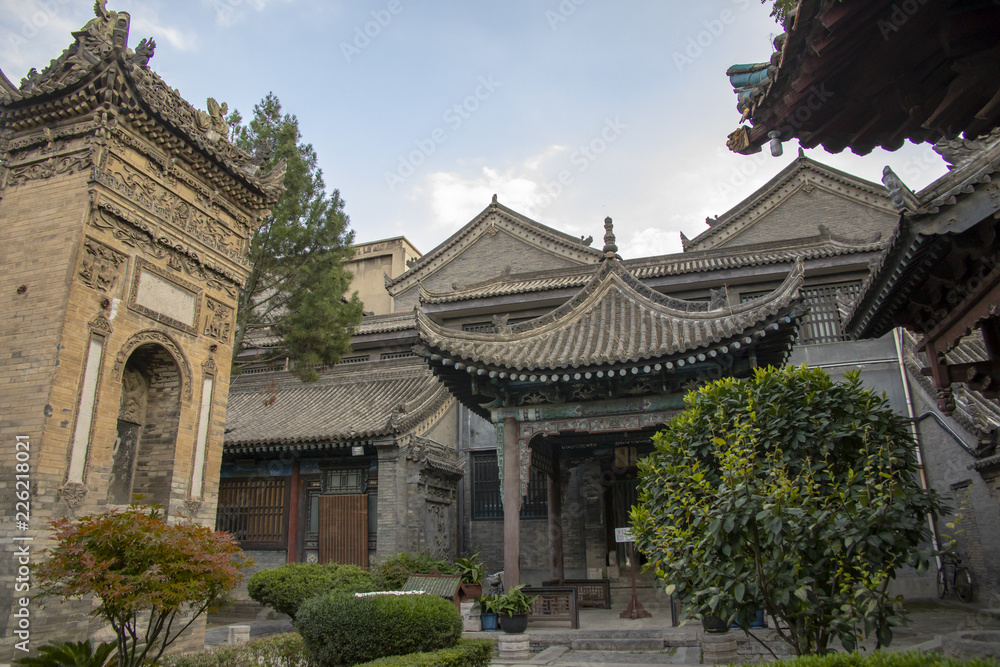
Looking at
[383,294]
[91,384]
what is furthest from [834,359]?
[383,294]

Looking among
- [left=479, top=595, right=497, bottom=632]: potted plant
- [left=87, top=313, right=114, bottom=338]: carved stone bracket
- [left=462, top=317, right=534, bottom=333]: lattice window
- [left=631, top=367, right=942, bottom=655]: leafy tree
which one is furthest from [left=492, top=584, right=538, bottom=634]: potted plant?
[left=462, top=317, right=534, bottom=333]: lattice window

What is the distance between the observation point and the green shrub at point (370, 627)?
6848 millimetres

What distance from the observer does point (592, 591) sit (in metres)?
12.7

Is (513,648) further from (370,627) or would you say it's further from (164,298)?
(164,298)

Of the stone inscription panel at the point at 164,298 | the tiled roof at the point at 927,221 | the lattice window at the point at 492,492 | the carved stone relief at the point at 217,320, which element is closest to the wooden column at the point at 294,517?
the lattice window at the point at 492,492

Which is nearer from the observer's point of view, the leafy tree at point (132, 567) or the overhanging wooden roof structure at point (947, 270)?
the overhanging wooden roof structure at point (947, 270)

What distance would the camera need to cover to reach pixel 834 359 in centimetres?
1560

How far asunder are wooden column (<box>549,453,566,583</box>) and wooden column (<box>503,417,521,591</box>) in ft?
7.50

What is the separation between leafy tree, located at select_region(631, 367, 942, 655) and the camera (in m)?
4.76

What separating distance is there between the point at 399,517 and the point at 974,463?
10992 mm

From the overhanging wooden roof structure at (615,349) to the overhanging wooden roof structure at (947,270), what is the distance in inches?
58.1

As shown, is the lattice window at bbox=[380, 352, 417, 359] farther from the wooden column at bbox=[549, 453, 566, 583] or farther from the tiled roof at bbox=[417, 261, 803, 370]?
the tiled roof at bbox=[417, 261, 803, 370]

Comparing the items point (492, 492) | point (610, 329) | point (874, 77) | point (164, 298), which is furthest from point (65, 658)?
point (492, 492)

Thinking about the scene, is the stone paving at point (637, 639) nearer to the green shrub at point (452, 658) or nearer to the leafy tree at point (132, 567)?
the green shrub at point (452, 658)
